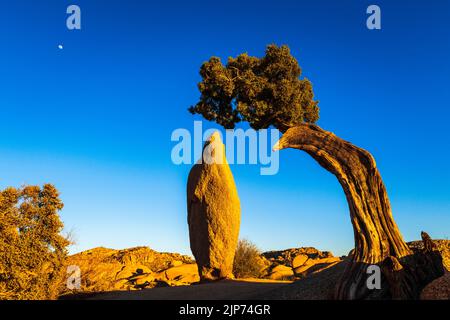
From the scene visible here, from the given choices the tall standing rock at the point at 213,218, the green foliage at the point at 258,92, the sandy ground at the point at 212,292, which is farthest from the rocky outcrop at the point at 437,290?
the tall standing rock at the point at 213,218

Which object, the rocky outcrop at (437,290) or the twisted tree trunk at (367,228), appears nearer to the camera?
the rocky outcrop at (437,290)

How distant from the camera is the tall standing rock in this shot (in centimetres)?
2377

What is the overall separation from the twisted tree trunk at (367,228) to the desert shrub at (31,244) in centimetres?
1341

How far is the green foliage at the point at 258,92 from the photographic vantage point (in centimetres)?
1465

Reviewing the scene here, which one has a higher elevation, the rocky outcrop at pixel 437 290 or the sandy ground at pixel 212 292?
the rocky outcrop at pixel 437 290

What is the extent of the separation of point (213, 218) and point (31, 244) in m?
9.65

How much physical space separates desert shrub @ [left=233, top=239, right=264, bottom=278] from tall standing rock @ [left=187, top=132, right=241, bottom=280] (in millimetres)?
7142

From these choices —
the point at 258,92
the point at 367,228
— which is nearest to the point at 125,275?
the point at 258,92

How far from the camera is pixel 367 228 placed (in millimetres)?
13172

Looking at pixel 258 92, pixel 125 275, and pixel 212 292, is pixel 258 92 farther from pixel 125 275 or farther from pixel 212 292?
pixel 125 275

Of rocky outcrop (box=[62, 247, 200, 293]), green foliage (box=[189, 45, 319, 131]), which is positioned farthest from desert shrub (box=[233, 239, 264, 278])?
green foliage (box=[189, 45, 319, 131])

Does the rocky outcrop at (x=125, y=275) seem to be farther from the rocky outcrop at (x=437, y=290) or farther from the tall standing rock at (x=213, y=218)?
the rocky outcrop at (x=437, y=290)

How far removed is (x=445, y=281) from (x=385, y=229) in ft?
7.55

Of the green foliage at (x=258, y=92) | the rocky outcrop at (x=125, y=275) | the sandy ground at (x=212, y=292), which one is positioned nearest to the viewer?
the green foliage at (x=258, y=92)
